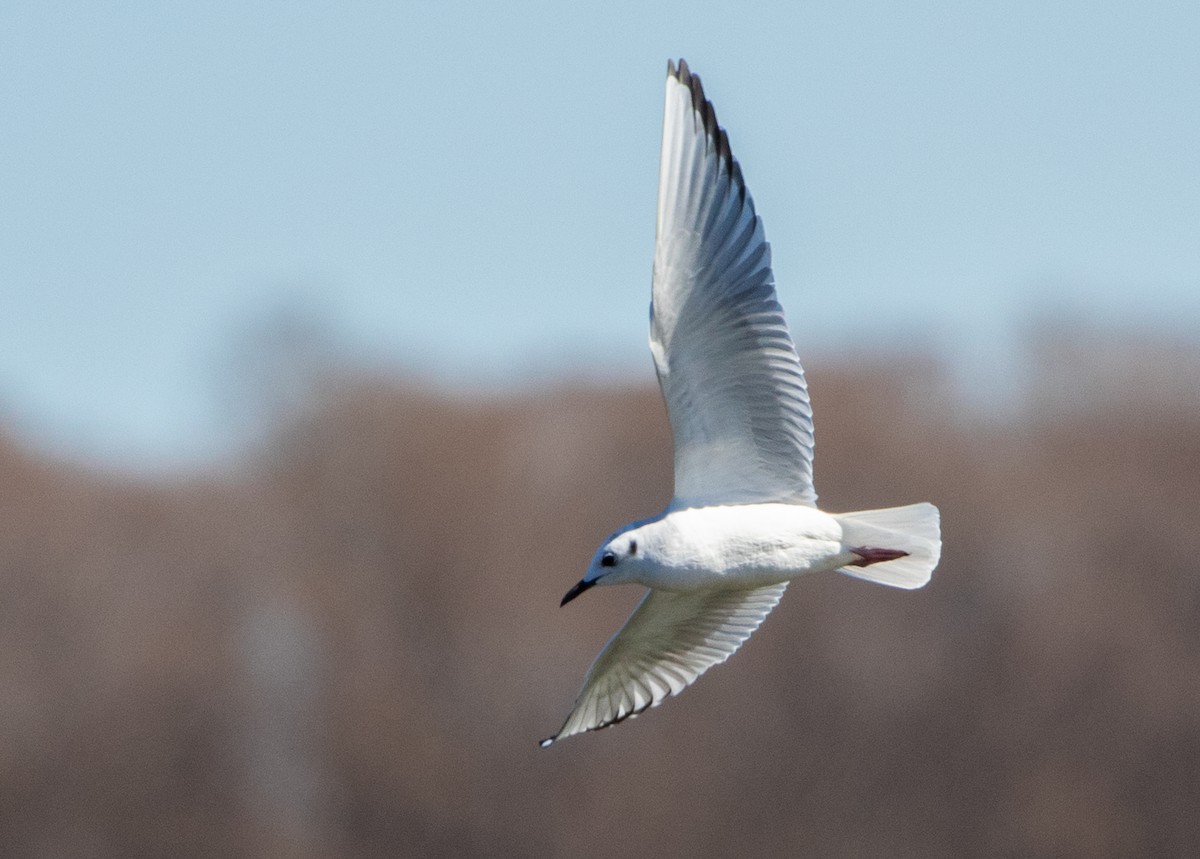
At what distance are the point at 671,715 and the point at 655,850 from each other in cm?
134

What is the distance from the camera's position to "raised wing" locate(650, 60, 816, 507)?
5.15 meters

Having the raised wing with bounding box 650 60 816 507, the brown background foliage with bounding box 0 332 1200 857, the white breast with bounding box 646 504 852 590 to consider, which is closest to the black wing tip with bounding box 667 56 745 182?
the raised wing with bounding box 650 60 816 507

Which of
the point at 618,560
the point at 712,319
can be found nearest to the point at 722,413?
the point at 712,319

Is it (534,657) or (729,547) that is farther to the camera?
(534,657)

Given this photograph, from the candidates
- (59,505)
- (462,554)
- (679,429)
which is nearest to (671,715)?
(462,554)

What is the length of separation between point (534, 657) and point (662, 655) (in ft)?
54.6

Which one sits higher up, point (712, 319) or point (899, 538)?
point (712, 319)

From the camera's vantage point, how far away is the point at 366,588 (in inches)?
936

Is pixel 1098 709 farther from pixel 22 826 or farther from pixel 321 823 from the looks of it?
pixel 22 826

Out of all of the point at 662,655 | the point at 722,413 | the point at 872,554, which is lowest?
the point at 662,655

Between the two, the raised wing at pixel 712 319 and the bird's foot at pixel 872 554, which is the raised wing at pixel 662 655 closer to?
the bird's foot at pixel 872 554

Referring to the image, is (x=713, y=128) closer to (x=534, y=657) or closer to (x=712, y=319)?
(x=712, y=319)

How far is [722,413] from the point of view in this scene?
17.2ft

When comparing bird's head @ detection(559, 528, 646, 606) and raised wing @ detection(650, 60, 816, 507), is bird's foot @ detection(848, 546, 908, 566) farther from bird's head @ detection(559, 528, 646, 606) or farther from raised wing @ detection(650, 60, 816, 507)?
bird's head @ detection(559, 528, 646, 606)
